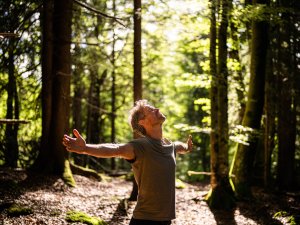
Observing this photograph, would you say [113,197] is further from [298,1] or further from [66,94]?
[298,1]

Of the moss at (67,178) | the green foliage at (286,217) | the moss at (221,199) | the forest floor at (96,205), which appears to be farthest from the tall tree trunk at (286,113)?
the moss at (67,178)

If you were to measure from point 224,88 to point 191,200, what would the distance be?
3780 millimetres

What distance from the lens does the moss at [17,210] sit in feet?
24.0

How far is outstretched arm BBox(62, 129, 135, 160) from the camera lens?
10.1 feet

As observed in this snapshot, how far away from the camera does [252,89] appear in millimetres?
12289

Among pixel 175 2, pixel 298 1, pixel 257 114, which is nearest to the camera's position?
pixel 175 2

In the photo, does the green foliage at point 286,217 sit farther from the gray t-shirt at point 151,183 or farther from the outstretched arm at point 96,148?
the outstretched arm at point 96,148

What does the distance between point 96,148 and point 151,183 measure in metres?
0.72

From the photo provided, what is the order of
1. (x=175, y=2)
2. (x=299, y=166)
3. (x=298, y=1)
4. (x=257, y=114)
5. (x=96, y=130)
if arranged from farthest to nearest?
(x=96, y=130) → (x=299, y=166) → (x=298, y=1) → (x=257, y=114) → (x=175, y=2)

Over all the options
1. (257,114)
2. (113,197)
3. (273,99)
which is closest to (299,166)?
(273,99)

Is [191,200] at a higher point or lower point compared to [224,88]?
lower

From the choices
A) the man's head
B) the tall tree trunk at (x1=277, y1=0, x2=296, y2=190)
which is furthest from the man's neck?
the tall tree trunk at (x1=277, y1=0, x2=296, y2=190)

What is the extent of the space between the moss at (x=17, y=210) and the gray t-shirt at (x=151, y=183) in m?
4.65

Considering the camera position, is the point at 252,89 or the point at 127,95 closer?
the point at 252,89
